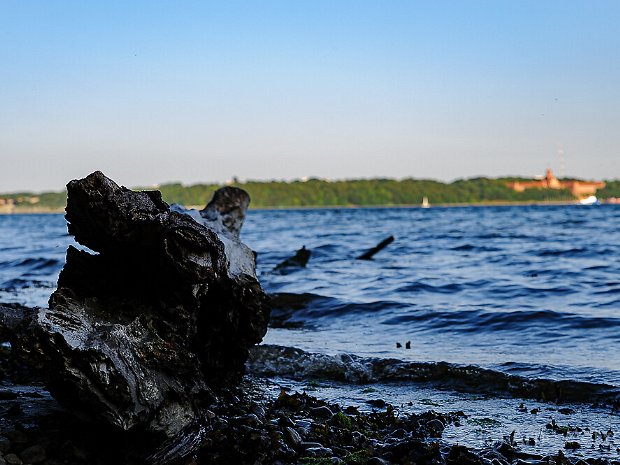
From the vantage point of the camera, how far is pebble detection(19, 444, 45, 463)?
16.5 feet

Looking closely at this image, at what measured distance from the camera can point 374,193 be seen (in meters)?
174

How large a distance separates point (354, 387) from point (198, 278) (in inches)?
165

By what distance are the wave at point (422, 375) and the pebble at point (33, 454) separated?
4656 millimetres

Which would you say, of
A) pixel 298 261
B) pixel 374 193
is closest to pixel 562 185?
pixel 374 193

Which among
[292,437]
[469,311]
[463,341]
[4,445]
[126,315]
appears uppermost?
[126,315]

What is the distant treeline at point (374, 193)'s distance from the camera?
170625mm

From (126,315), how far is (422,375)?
4.95 m

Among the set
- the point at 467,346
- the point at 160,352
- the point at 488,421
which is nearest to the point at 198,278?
the point at 160,352

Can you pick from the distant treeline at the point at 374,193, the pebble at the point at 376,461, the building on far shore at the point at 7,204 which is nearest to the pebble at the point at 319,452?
the pebble at the point at 376,461

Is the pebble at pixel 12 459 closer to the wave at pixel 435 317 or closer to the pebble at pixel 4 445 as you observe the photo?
the pebble at pixel 4 445

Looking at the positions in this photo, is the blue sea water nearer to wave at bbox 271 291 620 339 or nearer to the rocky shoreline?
wave at bbox 271 291 620 339

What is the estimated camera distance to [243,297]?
732 centimetres

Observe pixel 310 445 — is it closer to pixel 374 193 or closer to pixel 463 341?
pixel 463 341

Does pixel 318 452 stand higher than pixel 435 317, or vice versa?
pixel 318 452
